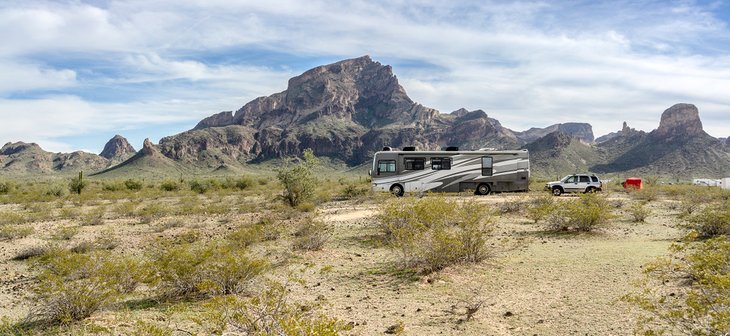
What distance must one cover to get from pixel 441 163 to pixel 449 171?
739 millimetres

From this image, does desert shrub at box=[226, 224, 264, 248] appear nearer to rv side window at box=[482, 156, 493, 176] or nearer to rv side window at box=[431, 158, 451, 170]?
rv side window at box=[431, 158, 451, 170]

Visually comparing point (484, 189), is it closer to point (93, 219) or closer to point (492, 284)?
point (492, 284)

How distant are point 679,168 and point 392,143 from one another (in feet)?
327

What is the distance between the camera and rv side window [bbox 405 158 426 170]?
29.5 m

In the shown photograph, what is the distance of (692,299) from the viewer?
541 cm

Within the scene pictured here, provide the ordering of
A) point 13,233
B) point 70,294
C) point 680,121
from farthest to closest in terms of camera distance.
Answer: point 680,121 < point 13,233 < point 70,294

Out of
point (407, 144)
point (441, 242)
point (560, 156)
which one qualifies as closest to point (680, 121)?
point (560, 156)

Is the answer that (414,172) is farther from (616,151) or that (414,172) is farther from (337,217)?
(616,151)

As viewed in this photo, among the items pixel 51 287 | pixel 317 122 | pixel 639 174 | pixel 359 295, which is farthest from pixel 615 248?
pixel 317 122

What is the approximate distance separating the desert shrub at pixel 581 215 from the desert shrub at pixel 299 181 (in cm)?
1297

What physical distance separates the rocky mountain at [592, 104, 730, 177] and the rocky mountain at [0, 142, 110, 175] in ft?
516

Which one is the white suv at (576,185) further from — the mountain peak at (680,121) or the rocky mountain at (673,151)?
the mountain peak at (680,121)

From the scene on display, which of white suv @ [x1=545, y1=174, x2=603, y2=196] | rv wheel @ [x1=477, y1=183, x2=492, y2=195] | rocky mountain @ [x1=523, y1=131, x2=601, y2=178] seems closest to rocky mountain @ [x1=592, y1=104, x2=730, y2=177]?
rocky mountain @ [x1=523, y1=131, x2=601, y2=178]

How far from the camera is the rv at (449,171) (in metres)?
29.5
